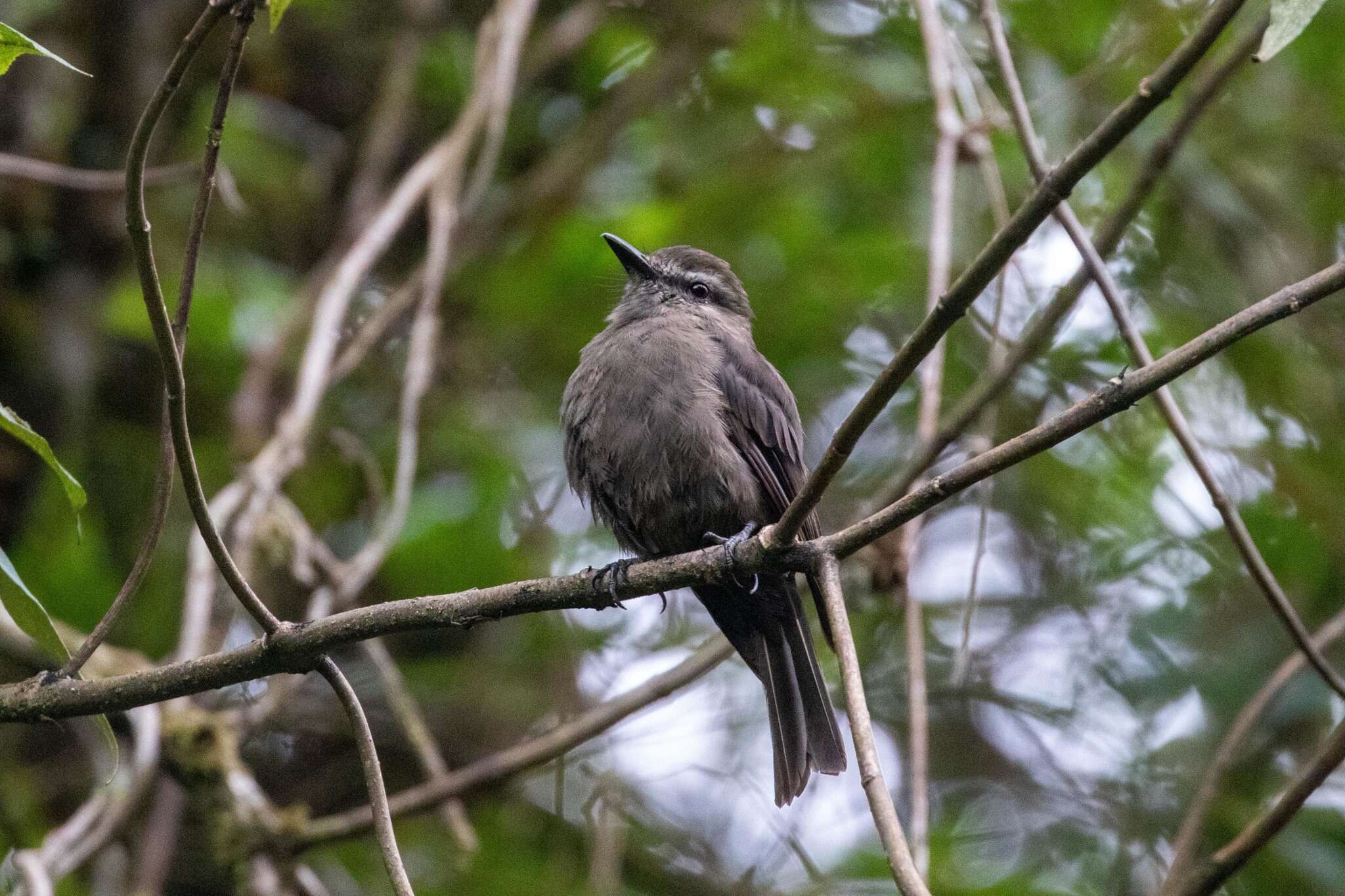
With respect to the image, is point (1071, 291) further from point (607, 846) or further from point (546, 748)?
point (607, 846)

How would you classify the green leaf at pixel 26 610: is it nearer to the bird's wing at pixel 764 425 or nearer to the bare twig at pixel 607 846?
the bird's wing at pixel 764 425

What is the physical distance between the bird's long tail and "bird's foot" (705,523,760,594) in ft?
0.41

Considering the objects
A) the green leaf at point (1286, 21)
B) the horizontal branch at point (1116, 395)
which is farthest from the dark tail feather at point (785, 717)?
the green leaf at point (1286, 21)

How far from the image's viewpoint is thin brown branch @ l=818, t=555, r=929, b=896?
1.78 metres

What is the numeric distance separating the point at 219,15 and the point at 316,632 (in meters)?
1.03

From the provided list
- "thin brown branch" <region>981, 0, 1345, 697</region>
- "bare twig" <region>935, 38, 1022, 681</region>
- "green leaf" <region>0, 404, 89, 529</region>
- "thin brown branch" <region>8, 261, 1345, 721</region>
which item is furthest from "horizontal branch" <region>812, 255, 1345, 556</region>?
"bare twig" <region>935, 38, 1022, 681</region>

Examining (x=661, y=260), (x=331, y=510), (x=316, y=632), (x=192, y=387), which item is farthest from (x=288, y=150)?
(x=316, y=632)

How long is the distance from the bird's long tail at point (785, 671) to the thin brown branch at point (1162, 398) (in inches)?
42.0

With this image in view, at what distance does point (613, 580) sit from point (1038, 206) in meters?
1.22

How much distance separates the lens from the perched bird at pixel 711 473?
359 centimetres

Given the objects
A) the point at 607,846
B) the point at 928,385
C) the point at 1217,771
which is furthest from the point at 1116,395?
the point at 607,846

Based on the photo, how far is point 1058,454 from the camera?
5520 millimetres

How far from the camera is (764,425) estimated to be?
151 inches

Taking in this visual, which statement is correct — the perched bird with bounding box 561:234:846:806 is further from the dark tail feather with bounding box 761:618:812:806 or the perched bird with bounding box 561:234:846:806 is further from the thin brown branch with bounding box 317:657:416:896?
the thin brown branch with bounding box 317:657:416:896
